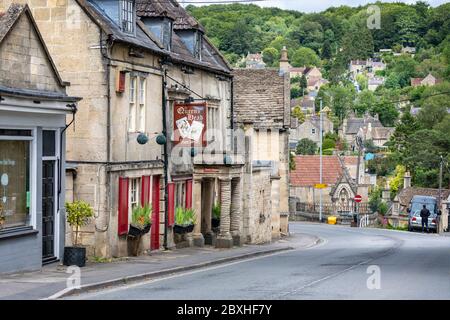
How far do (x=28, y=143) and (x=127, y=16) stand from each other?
866 centimetres

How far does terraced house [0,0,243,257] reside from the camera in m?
29.8

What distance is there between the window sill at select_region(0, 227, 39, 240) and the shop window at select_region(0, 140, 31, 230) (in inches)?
5.4

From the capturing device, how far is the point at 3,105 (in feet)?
73.6

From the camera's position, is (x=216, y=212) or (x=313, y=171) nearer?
(x=216, y=212)

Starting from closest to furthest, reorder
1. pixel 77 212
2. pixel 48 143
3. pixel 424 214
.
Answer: pixel 48 143
pixel 77 212
pixel 424 214

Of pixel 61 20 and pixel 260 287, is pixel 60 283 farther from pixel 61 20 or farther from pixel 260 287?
pixel 61 20

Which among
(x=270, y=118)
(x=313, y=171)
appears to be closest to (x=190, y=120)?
(x=270, y=118)

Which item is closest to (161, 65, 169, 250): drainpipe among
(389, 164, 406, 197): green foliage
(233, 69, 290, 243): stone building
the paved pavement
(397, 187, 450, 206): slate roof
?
the paved pavement

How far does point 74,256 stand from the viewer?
85.6ft

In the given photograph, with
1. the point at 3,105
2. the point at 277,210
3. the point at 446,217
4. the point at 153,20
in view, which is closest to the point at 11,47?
the point at 3,105

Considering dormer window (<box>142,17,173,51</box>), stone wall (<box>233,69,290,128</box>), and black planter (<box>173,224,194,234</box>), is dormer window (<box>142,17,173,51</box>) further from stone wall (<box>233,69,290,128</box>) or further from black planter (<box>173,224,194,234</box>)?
stone wall (<box>233,69,290,128</box>)

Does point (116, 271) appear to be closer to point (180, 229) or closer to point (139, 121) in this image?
point (139, 121)

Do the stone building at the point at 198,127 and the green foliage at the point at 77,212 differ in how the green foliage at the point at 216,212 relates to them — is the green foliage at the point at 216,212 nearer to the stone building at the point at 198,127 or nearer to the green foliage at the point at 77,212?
the stone building at the point at 198,127

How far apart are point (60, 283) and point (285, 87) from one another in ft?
108
